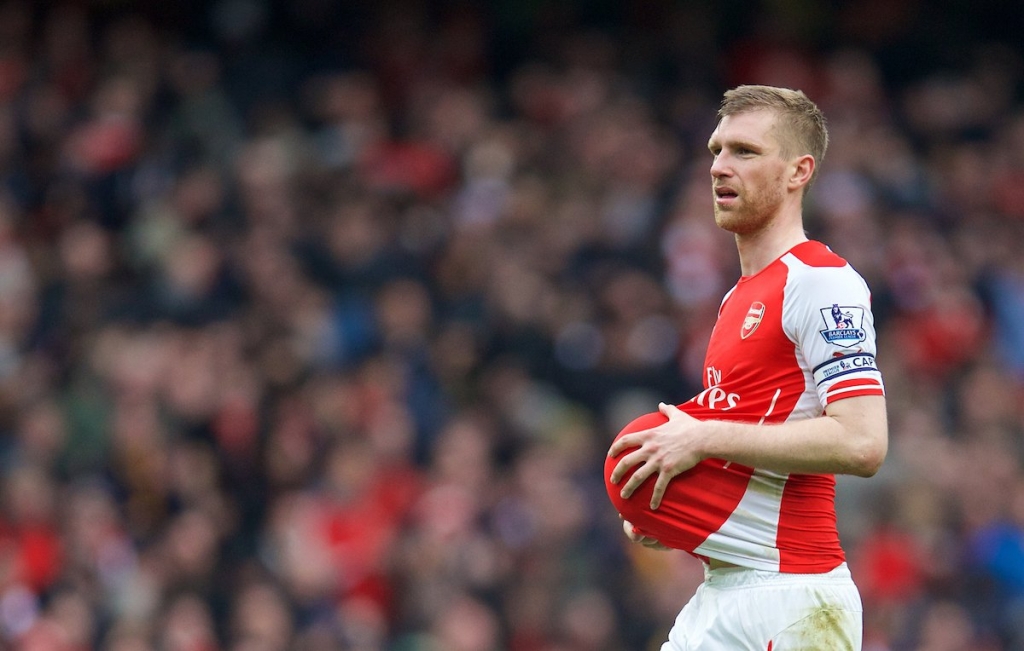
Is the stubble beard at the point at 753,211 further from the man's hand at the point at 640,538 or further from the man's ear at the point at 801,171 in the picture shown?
the man's hand at the point at 640,538

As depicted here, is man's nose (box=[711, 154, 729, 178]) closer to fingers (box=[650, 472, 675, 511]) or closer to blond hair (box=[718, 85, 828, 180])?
blond hair (box=[718, 85, 828, 180])

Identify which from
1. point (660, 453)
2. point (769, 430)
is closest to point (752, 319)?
point (769, 430)

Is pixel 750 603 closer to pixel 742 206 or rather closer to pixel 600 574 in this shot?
pixel 742 206

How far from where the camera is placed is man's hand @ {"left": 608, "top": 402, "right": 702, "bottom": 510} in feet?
14.4

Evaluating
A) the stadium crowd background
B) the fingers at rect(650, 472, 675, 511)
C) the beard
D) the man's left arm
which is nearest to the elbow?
the man's left arm

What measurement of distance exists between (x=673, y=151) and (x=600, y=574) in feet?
17.2

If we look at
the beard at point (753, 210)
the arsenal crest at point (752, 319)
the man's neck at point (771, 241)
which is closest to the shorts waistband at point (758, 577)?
the arsenal crest at point (752, 319)

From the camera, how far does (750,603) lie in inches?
178

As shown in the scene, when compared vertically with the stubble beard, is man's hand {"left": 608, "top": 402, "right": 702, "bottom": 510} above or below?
below

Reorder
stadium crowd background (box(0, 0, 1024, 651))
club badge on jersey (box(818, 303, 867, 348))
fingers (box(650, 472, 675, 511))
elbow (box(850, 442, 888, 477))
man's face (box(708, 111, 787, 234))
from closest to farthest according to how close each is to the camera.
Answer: elbow (box(850, 442, 888, 477))
club badge on jersey (box(818, 303, 867, 348))
fingers (box(650, 472, 675, 511))
man's face (box(708, 111, 787, 234))
stadium crowd background (box(0, 0, 1024, 651))

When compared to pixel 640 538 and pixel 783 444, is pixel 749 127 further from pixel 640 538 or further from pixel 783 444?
pixel 640 538

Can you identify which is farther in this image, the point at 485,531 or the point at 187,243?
the point at 187,243

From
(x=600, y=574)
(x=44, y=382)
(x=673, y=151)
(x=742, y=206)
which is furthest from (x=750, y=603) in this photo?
(x=673, y=151)

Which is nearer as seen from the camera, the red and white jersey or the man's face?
the red and white jersey
